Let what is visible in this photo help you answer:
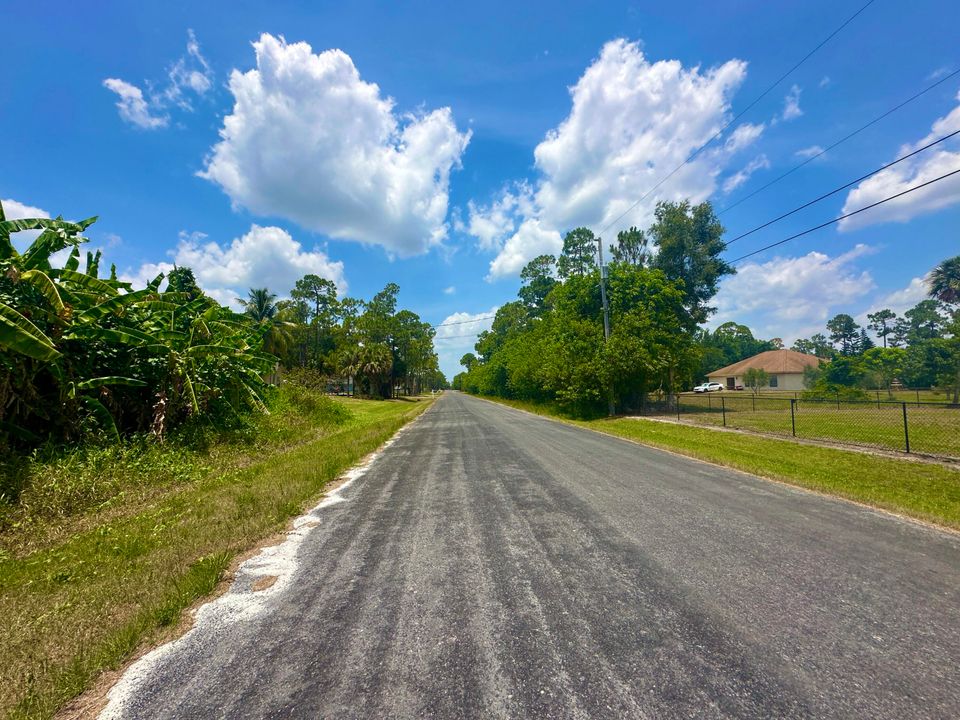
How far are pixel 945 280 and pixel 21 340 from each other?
67.8 metres

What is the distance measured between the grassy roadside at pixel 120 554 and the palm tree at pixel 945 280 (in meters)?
62.6

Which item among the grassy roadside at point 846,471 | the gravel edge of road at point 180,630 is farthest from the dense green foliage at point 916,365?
the gravel edge of road at point 180,630

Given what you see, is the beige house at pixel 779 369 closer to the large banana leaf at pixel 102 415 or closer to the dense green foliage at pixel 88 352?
the dense green foliage at pixel 88 352

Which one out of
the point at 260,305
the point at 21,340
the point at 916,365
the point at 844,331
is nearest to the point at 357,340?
the point at 260,305

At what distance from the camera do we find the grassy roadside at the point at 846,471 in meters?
6.13

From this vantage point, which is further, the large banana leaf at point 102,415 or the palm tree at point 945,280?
the palm tree at point 945,280

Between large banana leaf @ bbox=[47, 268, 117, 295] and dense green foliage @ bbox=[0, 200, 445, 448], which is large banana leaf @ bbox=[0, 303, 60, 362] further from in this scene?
large banana leaf @ bbox=[47, 268, 117, 295]

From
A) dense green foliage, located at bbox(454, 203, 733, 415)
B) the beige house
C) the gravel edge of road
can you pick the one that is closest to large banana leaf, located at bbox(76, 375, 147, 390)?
the gravel edge of road

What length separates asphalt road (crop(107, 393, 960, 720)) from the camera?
89.6 inches

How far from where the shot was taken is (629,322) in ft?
82.5

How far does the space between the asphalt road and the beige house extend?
6121 centimetres

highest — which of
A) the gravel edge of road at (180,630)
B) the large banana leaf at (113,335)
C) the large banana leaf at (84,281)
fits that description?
the large banana leaf at (84,281)

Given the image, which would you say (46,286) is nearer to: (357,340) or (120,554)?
(120,554)

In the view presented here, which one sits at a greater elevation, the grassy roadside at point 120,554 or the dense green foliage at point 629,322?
the dense green foliage at point 629,322
